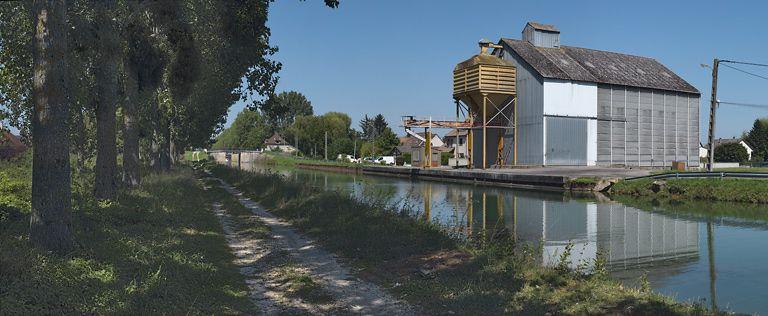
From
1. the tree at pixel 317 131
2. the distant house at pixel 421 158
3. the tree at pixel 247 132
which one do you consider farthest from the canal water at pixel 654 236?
the tree at pixel 247 132

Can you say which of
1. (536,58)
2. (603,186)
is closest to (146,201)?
(603,186)

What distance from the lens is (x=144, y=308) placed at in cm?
633

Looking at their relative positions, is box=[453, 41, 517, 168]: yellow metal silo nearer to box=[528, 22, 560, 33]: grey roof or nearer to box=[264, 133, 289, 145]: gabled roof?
box=[528, 22, 560, 33]: grey roof

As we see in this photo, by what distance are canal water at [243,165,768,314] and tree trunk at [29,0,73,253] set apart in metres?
9.28

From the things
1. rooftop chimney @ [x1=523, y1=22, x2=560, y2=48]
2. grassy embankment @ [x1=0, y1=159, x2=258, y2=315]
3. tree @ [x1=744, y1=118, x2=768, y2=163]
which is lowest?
grassy embankment @ [x1=0, y1=159, x2=258, y2=315]

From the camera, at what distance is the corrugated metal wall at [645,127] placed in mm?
54469

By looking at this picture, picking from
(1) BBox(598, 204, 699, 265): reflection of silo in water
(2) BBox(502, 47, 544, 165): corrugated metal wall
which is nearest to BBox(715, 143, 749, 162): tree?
(2) BBox(502, 47, 544, 165): corrugated metal wall

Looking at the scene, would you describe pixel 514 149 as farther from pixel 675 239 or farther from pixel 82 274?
pixel 82 274

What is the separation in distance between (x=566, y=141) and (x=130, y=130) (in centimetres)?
4290

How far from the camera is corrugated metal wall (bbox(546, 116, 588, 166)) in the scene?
51938mm

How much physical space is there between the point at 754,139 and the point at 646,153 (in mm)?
43783

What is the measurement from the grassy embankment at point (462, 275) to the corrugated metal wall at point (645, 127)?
44695 mm

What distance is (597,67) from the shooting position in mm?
57938

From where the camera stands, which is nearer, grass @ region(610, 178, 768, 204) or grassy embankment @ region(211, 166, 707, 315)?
grassy embankment @ region(211, 166, 707, 315)
